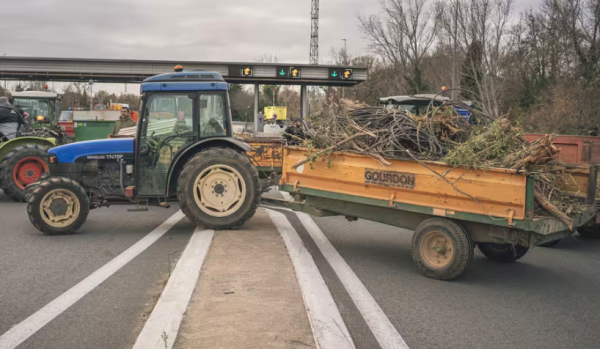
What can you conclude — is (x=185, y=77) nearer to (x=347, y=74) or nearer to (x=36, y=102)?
(x=36, y=102)

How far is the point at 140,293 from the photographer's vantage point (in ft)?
19.5

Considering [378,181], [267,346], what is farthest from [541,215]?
[267,346]

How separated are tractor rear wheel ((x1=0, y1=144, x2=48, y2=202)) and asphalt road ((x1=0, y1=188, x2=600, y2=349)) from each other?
10.3 feet

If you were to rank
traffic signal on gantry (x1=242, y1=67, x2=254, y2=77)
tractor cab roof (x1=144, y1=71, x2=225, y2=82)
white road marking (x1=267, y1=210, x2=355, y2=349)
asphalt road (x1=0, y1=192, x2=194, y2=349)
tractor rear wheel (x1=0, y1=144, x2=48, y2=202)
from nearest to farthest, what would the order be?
1. white road marking (x1=267, y1=210, x2=355, y2=349)
2. asphalt road (x1=0, y1=192, x2=194, y2=349)
3. tractor cab roof (x1=144, y1=71, x2=225, y2=82)
4. tractor rear wheel (x1=0, y1=144, x2=48, y2=202)
5. traffic signal on gantry (x1=242, y1=67, x2=254, y2=77)

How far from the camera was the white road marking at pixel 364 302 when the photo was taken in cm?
477

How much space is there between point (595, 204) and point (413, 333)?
3.94 m

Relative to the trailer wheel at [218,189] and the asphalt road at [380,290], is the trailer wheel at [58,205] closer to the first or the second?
the asphalt road at [380,290]

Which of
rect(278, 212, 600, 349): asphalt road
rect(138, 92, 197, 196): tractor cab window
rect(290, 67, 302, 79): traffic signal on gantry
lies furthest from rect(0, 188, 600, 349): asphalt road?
rect(290, 67, 302, 79): traffic signal on gantry

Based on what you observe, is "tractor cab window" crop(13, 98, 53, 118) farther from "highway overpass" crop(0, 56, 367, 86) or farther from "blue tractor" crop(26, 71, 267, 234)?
"highway overpass" crop(0, 56, 367, 86)

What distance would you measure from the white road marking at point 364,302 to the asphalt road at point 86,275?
2.09 meters

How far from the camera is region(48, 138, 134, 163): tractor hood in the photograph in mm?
9219

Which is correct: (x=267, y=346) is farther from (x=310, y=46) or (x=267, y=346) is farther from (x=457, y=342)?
(x=310, y=46)

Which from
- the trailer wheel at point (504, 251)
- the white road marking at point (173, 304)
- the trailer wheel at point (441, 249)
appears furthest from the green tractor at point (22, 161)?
the trailer wheel at point (504, 251)

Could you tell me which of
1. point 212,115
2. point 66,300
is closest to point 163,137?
point 212,115
